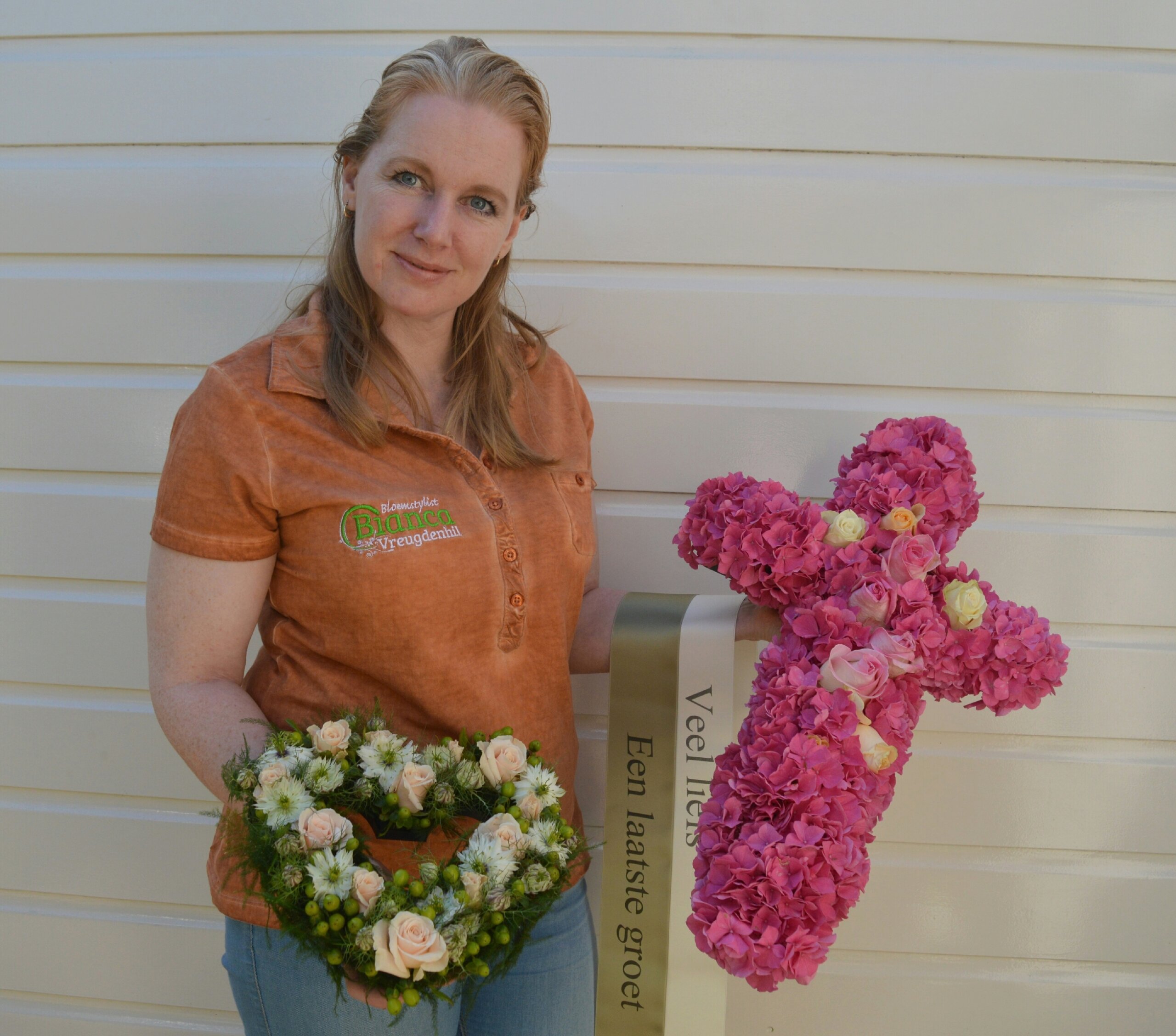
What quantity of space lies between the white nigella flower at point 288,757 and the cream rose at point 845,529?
3.02 feet

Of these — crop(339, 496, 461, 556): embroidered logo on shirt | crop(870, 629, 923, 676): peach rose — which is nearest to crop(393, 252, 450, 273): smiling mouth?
crop(339, 496, 461, 556): embroidered logo on shirt

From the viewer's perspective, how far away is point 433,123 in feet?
5.09

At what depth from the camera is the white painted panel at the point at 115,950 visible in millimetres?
2441

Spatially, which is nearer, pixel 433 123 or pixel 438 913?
pixel 438 913

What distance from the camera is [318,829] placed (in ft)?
3.98

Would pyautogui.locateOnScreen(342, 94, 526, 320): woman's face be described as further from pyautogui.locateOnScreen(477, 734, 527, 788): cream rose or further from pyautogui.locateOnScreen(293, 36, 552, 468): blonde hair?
pyautogui.locateOnScreen(477, 734, 527, 788): cream rose

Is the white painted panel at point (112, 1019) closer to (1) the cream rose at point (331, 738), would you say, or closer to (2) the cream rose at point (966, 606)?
(1) the cream rose at point (331, 738)

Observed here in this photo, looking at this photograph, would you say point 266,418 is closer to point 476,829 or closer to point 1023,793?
point 476,829

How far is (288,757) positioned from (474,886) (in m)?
0.33

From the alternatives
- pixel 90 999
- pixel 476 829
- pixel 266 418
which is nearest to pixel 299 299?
pixel 266 418

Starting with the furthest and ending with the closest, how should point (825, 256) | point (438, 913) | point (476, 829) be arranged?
point (825, 256) < point (476, 829) < point (438, 913)

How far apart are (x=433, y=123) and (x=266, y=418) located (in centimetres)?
57

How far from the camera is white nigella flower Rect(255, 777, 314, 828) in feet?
4.06

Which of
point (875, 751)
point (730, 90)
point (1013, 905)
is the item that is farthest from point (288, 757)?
point (1013, 905)
